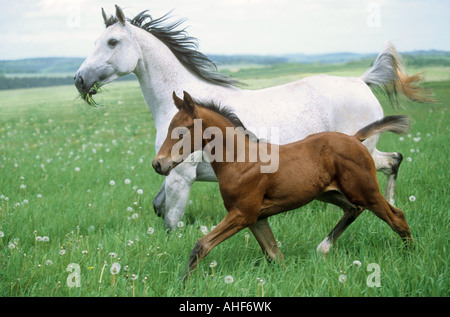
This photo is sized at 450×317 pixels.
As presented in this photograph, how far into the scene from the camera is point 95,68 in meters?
4.45

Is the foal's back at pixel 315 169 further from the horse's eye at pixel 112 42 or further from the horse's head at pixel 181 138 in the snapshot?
the horse's eye at pixel 112 42

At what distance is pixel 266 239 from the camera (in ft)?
11.4

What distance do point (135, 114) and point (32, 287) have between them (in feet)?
38.7

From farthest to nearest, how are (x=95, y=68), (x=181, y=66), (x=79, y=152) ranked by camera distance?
(x=79, y=152)
(x=181, y=66)
(x=95, y=68)

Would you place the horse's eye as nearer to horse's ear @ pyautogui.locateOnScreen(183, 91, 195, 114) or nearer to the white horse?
the white horse

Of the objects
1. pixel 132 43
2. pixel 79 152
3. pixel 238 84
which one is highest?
pixel 132 43

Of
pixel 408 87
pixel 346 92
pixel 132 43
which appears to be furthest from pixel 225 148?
pixel 408 87

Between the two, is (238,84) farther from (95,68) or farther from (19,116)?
(19,116)

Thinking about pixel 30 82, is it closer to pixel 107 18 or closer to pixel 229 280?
pixel 107 18

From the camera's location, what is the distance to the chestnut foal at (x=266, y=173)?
313 centimetres

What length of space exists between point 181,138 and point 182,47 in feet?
6.79

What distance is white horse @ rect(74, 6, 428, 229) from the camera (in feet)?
14.7

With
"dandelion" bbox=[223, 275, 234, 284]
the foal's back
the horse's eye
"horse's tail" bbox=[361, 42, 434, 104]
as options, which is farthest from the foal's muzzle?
"horse's tail" bbox=[361, 42, 434, 104]

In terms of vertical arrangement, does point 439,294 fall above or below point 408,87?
below
